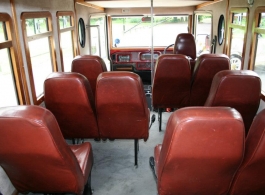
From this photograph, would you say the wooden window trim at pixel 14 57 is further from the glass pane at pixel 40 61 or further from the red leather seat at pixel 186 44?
the red leather seat at pixel 186 44

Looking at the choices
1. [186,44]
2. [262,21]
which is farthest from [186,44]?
[262,21]

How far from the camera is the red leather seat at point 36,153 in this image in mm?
1001

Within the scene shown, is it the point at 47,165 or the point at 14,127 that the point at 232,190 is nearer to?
the point at 47,165

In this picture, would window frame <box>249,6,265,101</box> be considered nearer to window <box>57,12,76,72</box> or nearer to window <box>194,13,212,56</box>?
window <box>194,13,212,56</box>

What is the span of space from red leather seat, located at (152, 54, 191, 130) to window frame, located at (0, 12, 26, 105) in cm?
139

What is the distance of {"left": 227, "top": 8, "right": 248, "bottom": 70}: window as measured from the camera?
3.01m

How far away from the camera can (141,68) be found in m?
5.64

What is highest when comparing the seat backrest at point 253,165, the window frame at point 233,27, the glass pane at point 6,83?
the window frame at point 233,27

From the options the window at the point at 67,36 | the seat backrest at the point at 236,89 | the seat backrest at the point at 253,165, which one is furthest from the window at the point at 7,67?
the seat backrest at the point at 253,165

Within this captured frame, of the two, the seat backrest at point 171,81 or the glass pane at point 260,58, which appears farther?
the glass pane at point 260,58

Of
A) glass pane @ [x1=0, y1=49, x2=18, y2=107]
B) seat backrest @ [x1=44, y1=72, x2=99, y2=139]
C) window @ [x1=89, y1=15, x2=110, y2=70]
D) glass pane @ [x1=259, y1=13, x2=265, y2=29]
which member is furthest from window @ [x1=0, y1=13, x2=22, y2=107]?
glass pane @ [x1=259, y1=13, x2=265, y2=29]

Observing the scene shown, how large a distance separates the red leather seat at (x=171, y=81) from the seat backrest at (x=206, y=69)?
0.30 feet

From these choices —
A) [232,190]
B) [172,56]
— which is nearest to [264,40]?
[172,56]

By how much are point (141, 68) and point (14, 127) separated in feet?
15.6
